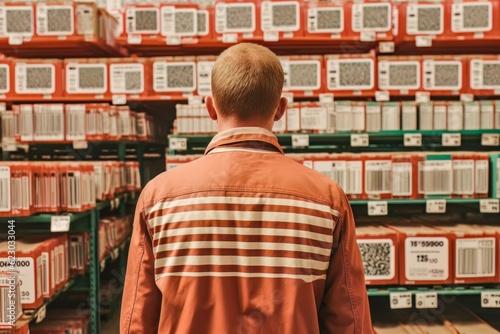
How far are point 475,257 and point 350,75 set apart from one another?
160 centimetres

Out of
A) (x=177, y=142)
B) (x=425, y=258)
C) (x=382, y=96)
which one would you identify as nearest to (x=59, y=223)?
(x=177, y=142)

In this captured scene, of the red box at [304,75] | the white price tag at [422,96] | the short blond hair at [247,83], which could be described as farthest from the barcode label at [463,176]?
the short blond hair at [247,83]

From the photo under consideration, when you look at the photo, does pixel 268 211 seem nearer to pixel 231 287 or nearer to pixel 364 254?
pixel 231 287

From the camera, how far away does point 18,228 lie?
3031 millimetres

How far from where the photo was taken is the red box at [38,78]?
387 centimetres

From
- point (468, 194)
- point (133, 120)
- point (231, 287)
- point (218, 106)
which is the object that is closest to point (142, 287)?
point (231, 287)

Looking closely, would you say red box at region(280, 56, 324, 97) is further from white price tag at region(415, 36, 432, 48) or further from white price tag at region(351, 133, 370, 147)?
white price tag at region(415, 36, 432, 48)

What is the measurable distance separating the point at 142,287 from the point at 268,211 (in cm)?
36

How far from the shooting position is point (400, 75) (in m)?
3.58

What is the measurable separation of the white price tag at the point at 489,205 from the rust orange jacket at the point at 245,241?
2.34m

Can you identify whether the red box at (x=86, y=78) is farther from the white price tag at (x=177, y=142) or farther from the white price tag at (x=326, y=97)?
the white price tag at (x=326, y=97)

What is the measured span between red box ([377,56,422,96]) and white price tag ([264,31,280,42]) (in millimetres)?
827

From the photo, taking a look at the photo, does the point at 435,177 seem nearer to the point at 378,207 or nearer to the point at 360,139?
the point at 378,207

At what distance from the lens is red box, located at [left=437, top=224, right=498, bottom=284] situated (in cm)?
291
